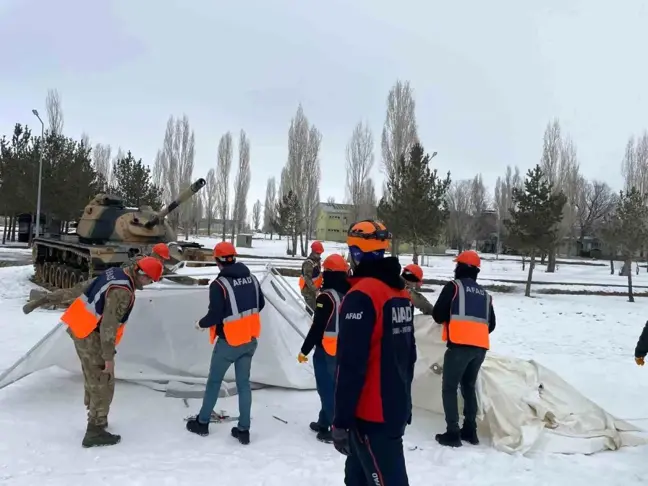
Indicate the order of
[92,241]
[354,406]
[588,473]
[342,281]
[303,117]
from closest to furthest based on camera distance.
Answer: [354,406] → [588,473] → [342,281] → [92,241] → [303,117]

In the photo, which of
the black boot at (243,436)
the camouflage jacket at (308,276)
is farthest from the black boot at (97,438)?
the camouflage jacket at (308,276)

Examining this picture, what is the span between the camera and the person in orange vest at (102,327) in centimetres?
473

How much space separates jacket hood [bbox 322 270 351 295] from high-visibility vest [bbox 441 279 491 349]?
1.00 meters

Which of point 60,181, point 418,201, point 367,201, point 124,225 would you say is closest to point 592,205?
point 367,201

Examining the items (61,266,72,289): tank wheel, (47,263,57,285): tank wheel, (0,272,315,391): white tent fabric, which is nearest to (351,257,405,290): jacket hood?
(0,272,315,391): white tent fabric

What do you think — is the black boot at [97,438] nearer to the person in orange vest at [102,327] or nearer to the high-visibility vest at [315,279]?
the person in orange vest at [102,327]

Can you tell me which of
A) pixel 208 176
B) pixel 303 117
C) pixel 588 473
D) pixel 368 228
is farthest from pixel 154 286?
pixel 208 176

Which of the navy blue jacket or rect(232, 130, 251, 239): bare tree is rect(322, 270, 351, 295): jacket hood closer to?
the navy blue jacket

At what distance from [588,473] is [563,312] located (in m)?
11.4

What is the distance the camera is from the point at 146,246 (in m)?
14.3

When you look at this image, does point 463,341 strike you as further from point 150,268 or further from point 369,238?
point 150,268

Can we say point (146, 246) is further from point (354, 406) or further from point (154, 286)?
point (354, 406)

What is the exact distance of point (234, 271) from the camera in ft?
16.8

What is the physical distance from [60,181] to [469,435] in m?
32.4
